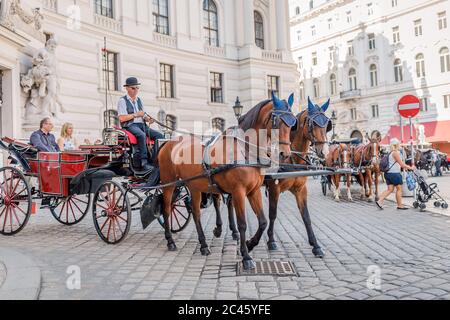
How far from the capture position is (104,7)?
22031 millimetres

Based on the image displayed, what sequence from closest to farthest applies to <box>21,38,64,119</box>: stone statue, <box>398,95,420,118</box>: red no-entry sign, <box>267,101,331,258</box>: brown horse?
1. <box>267,101,331,258</box>: brown horse
2. <box>398,95,420,118</box>: red no-entry sign
3. <box>21,38,64,119</box>: stone statue

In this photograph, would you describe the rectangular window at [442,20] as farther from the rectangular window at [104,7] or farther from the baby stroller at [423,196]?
the baby stroller at [423,196]

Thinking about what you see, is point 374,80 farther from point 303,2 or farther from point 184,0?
point 184,0

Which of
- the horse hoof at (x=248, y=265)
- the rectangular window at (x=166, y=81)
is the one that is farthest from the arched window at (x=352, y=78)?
the horse hoof at (x=248, y=265)

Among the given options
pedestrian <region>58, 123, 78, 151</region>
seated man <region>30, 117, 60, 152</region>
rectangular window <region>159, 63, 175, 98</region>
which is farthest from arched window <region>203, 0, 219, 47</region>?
seated man <region>30, 117, 60, 152</region>

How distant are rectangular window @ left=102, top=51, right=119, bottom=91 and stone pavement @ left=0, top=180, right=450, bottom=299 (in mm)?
13550

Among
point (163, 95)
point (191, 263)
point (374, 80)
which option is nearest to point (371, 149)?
point (191, 263)

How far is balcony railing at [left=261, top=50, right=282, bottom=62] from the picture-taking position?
3034 cm

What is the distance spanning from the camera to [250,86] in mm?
28828

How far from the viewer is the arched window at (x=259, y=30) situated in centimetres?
3127

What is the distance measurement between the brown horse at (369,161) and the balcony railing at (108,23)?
13976mm

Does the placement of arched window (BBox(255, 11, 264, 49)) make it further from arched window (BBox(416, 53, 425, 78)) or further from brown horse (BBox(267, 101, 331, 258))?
brown horse (BBox(267, 101, 331, 258))

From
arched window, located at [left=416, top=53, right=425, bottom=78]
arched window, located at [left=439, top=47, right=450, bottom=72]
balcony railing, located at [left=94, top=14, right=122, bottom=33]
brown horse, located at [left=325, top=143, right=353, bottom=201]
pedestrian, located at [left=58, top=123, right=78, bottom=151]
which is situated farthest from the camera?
arched window, located at [left=416, top=53, right=425, bottom=78]

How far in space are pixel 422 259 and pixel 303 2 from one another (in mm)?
57085
